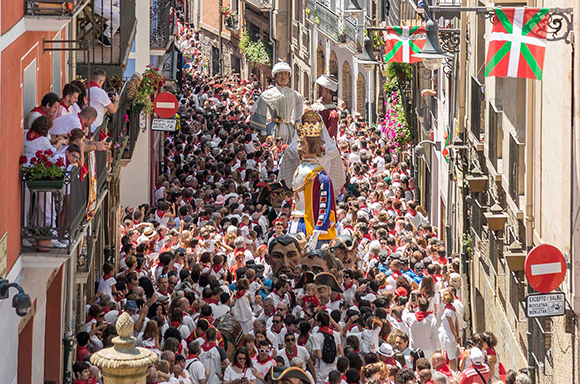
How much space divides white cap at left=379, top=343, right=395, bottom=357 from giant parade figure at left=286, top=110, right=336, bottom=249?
18.1ft

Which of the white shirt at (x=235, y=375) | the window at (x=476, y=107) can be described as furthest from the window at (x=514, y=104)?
the white shirt at (x=235, y=375)

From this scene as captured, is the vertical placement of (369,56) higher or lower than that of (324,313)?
higher

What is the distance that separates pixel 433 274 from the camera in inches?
740

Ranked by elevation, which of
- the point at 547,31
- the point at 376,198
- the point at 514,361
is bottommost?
the point at 514,361

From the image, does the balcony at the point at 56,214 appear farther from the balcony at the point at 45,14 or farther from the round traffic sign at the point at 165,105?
the round traffic sign at the point at 165,105

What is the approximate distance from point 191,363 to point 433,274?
556 centimetres

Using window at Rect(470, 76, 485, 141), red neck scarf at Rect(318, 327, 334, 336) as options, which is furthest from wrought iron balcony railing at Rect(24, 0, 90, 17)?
window at Rect(470, 76, 485, 141)

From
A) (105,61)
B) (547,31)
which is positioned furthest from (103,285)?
(547,31)

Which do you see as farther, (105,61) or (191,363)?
(105,61)

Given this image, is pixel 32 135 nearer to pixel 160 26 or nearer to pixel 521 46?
pixel 521 46

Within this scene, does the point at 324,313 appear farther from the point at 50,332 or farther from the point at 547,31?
the point at 547,31

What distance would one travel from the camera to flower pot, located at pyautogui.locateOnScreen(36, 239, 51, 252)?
12.8 metres

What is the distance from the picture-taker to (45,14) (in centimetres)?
1283

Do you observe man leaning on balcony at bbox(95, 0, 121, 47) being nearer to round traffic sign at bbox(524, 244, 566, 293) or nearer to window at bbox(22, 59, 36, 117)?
window at bbox(22, 59, 36, 117)
